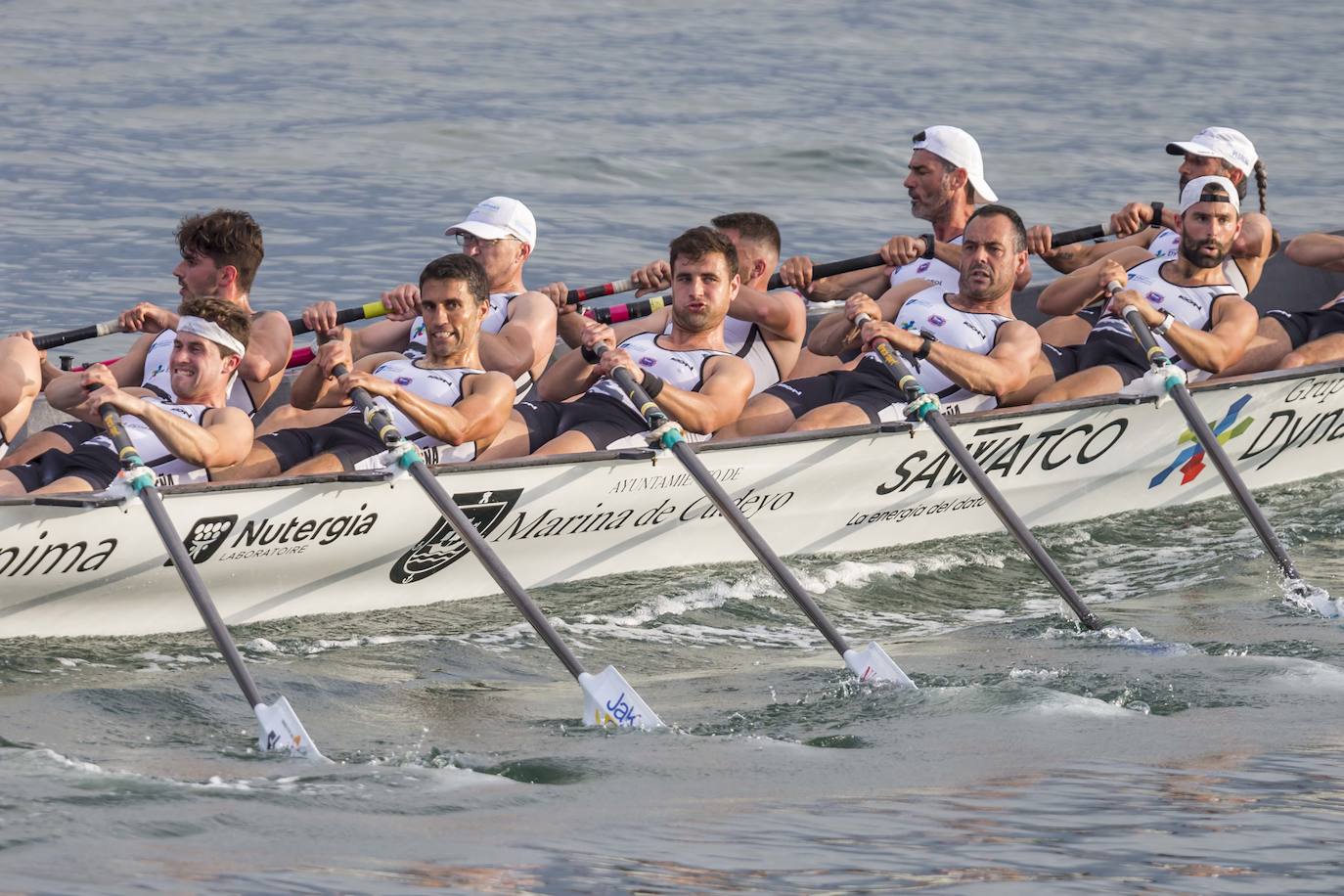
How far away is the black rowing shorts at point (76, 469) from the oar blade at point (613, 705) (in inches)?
82.1

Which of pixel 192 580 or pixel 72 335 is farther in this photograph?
pixel 72 335

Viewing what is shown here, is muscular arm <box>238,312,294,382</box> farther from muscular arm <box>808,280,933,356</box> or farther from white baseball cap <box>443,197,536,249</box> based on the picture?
muscular arm <box>808,280,933,356</box>

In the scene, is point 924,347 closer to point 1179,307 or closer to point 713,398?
point 713,398

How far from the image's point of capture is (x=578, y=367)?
912 centimetres

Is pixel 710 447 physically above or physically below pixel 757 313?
below

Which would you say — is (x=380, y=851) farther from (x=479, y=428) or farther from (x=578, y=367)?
(x=578, y=367)

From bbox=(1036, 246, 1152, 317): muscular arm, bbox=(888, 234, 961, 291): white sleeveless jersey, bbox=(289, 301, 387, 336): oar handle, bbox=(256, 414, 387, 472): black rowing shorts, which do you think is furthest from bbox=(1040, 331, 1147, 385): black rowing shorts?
bbox=(256, 414, 387, 472): black rowing shorts

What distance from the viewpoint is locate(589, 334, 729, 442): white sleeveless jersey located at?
905 centimetres

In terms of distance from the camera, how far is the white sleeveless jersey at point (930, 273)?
10180 millimetres

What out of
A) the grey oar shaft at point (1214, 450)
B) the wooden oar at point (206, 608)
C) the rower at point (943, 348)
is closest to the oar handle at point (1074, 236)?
the rower at point (943, 348)

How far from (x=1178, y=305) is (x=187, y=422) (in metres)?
4.85

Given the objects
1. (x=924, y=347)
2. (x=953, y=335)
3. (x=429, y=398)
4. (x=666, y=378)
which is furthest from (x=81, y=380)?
(x=953, y=335)

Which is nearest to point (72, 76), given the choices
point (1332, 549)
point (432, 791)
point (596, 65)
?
point (596, 65)

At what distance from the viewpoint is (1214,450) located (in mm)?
9109
